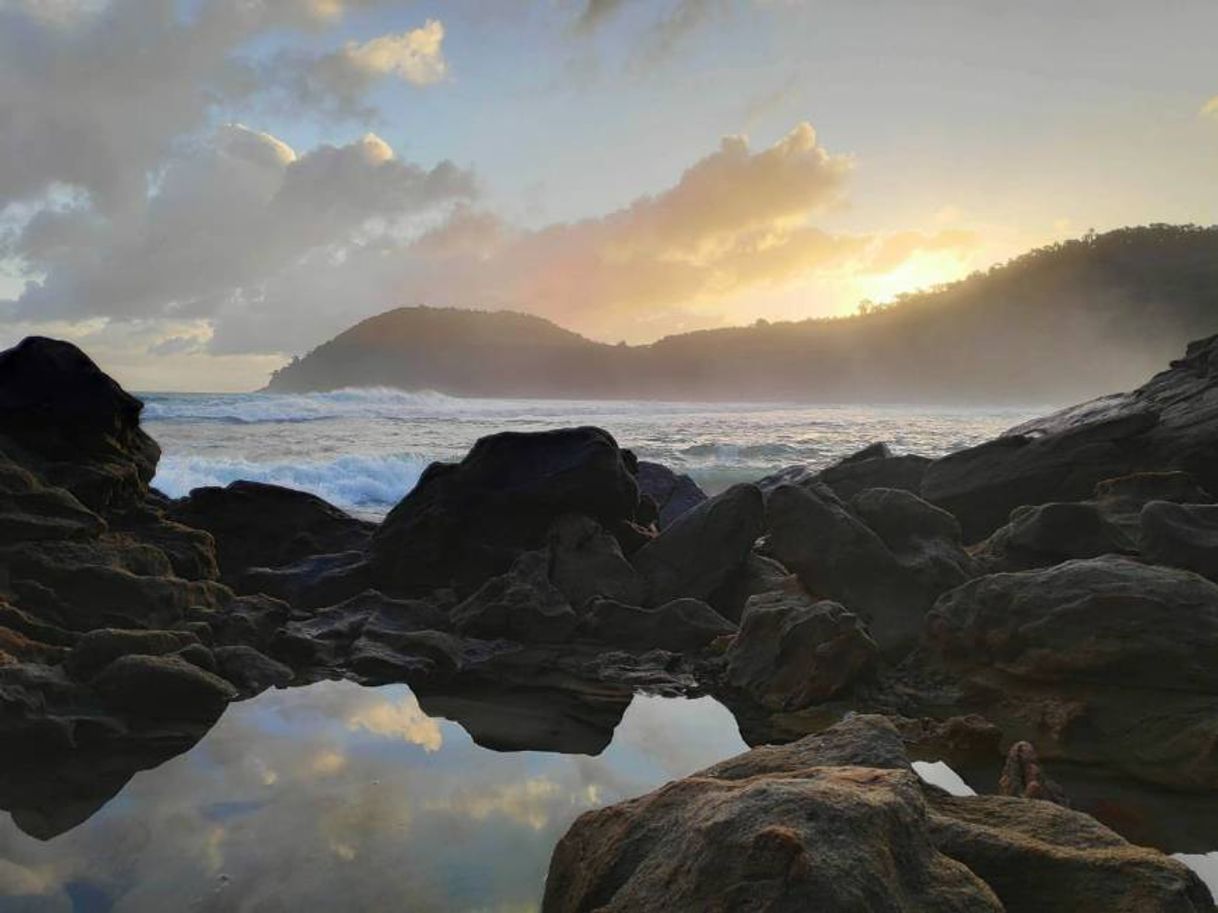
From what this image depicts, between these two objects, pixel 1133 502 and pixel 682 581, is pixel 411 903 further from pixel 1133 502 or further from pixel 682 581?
pixel 1133 502

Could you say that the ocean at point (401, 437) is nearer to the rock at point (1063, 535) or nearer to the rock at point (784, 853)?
the rock at point (1063, 535)

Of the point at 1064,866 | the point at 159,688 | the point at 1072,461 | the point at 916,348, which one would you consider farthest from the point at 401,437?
the point at 916,348

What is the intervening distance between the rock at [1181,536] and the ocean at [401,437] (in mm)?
15265

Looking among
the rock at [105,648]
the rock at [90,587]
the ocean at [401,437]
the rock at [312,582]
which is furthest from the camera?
the ocean at [401,437]

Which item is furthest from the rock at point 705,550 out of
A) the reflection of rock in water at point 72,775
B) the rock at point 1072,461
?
the reflection of rock in water at point 72,775

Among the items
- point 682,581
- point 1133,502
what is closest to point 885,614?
point 682,581

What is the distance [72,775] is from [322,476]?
1843 cm

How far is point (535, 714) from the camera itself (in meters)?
8.02

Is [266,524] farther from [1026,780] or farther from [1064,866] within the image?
[1064,866]

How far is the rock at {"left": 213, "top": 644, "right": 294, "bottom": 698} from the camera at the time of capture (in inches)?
336

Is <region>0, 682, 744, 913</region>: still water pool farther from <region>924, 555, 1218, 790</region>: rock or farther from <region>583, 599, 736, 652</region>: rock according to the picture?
<region>924, 555, 1218, 790</region>: rock

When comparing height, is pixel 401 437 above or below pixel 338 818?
above

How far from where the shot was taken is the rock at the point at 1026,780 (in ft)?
15.9

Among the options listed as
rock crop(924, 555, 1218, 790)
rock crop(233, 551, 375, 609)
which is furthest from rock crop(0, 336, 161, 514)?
rock crop(924, 555, 1218, 790)
